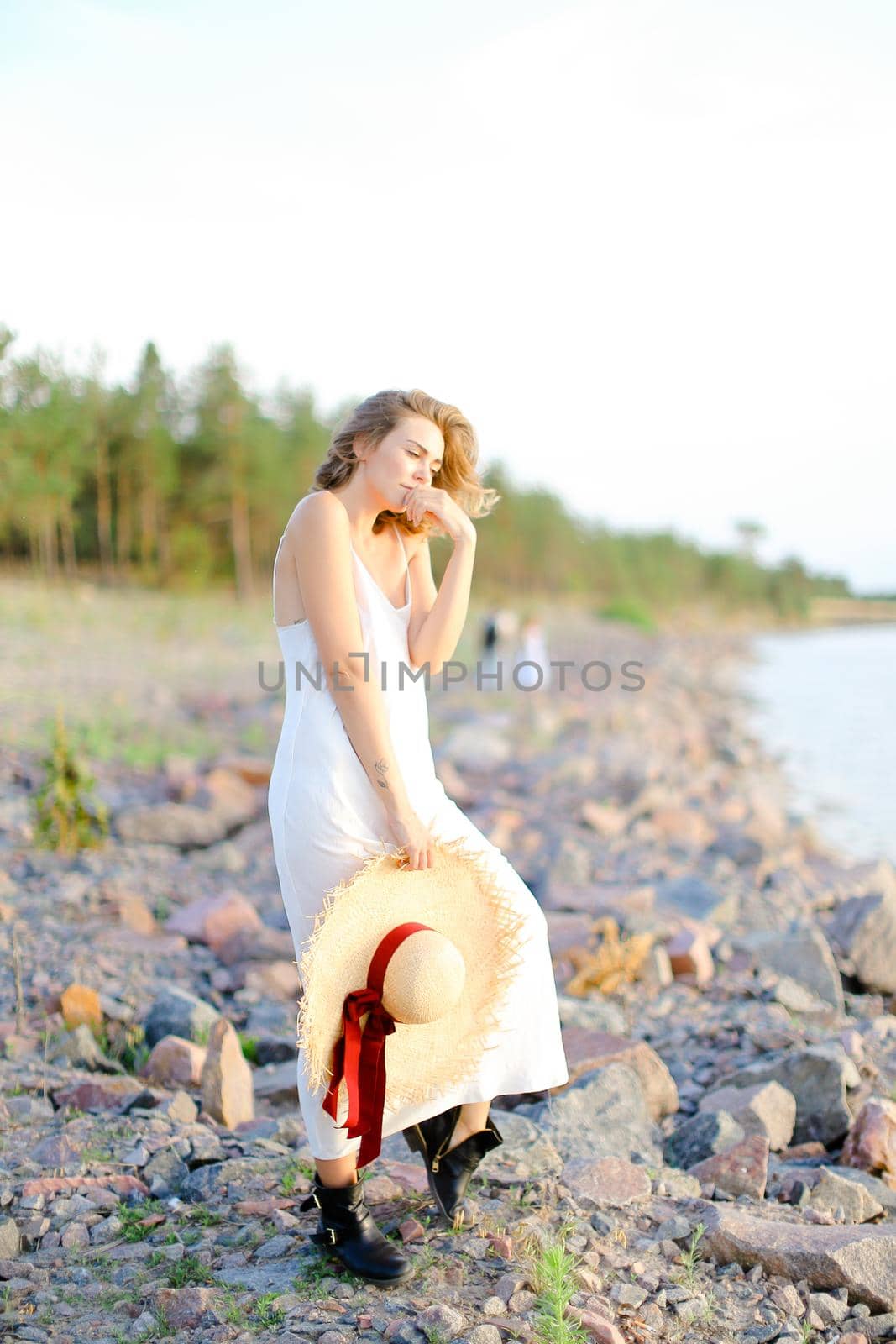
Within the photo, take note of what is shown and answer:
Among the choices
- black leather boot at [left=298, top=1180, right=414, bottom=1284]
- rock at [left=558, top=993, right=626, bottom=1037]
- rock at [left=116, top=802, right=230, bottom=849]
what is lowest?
rock at [left=558, top=993, right=626, bottom=1037]

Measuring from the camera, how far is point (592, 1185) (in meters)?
2.80

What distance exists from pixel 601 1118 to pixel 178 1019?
5.13 ft

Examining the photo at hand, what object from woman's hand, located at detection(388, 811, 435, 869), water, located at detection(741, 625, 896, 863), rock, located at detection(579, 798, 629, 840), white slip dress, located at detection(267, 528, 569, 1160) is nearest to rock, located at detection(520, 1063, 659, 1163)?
white slip dress, located at detection(267, 528, 569, 1160)

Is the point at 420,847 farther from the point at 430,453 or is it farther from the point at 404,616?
the point at 430,453

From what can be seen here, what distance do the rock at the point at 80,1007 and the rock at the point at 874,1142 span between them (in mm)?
2546

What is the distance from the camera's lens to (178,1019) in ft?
12.8

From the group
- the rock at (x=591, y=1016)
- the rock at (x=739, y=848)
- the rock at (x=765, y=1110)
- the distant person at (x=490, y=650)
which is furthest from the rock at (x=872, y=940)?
the distant person at (x=490, y=650)

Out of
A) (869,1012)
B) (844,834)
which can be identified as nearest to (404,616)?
(869,1012)

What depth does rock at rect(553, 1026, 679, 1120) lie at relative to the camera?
3543mm

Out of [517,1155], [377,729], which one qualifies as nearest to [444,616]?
[377,729]

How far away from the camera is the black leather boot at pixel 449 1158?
257 cm

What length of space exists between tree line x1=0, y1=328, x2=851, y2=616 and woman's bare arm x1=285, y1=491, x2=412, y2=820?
0.46 metres

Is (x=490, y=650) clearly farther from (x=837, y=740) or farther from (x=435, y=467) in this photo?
(x=435, y=467)

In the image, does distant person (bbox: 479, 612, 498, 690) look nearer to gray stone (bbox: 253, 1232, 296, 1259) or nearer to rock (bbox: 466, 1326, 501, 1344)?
gray stone (bbox: 253, 1232, 296, 1259)
